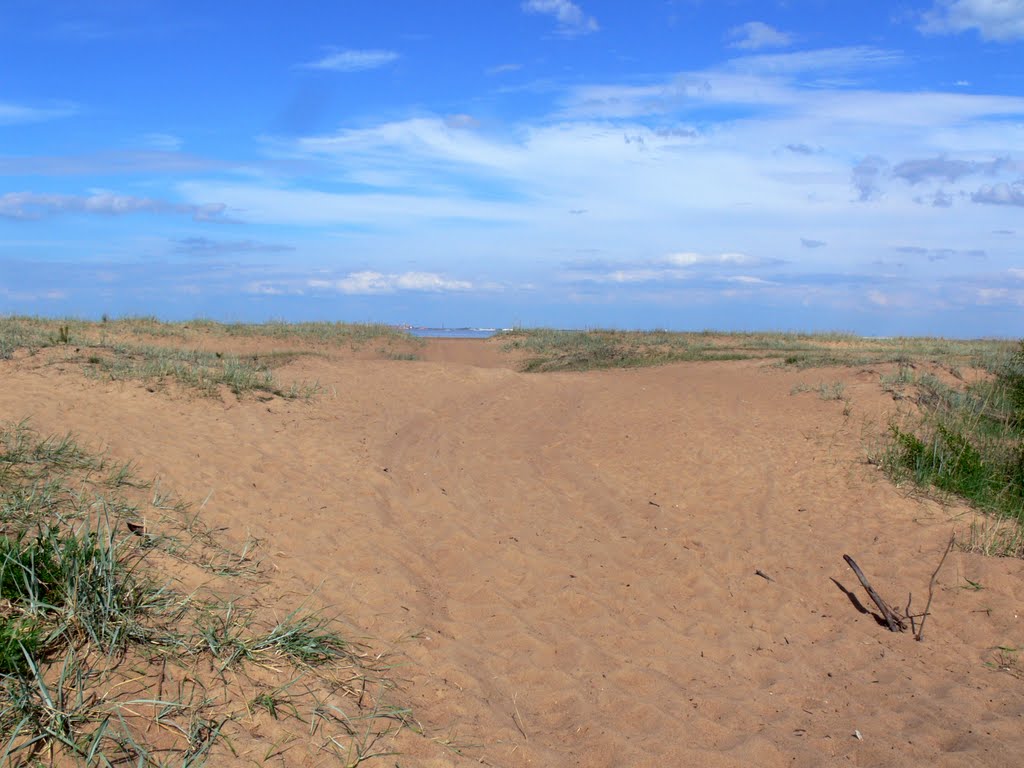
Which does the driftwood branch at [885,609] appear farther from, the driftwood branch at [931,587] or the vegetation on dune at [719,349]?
the vegetation on dune at [719,349]

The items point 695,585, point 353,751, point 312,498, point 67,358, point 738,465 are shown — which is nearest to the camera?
point 353,751

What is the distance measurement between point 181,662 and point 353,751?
0.94 m

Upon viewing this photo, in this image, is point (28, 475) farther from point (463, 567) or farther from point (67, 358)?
point (67, 358)

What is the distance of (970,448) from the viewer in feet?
30.6

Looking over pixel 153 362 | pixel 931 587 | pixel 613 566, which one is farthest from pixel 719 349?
A: pixel 613 566

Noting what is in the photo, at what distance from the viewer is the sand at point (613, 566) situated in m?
4.45

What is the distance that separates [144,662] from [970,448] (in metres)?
9.24

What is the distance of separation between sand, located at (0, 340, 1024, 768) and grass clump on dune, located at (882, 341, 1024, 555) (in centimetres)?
40

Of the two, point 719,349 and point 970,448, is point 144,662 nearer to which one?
point 970,448

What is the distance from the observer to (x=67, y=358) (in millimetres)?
10484

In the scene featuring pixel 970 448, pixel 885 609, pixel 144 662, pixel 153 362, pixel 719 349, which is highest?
pixel 719 349

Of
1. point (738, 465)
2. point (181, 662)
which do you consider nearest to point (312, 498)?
point (181, 662)

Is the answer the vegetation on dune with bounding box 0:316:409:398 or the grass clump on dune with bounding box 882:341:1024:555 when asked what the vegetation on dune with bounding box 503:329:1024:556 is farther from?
the vegetation on dune with bounding box 0:316:409:398

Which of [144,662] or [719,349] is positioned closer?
[144,662]
